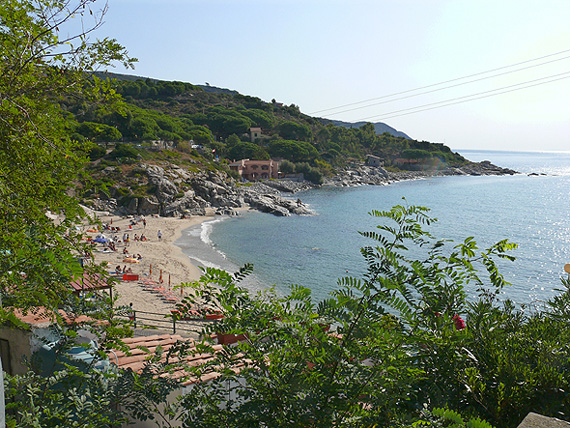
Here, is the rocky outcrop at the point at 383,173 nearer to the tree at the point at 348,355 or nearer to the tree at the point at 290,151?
the tree at the point at 290,151

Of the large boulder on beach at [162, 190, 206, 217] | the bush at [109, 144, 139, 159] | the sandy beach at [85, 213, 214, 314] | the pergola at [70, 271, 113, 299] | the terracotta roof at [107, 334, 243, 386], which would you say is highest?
the bush at [109, 144, 139, 159]

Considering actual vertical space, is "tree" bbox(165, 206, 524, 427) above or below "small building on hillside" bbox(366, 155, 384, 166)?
below

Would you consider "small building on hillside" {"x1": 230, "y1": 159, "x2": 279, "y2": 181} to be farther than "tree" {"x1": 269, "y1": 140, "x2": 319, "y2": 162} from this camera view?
No

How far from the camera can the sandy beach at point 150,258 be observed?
19284 mm

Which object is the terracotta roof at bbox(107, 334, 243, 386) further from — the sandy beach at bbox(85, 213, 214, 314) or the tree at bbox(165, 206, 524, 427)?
the sandy beach at bbox(85, 213, 214, 314)

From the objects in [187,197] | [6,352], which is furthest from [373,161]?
[6,352]

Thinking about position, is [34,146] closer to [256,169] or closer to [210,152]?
[210,152]

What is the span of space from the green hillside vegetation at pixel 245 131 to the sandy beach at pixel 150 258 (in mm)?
20303

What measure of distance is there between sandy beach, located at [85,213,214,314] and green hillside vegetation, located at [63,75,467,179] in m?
20.3

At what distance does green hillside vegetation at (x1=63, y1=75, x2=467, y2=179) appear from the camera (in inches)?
2820

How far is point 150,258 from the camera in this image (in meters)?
28.0

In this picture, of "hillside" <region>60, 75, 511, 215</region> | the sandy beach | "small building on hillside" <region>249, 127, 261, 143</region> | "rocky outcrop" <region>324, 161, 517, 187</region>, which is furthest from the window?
"small building on hillside" <region>249, 127, 261, 143</region>

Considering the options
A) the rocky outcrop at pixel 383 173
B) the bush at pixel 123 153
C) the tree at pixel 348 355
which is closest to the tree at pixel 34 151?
the tree at pixel 348 355

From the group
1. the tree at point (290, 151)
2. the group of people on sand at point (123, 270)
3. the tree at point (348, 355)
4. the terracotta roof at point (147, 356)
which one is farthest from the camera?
the tree at point (290, 151)
